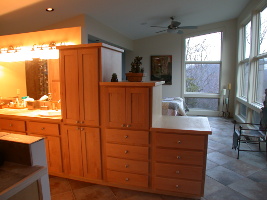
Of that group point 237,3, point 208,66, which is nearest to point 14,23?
point 237,3

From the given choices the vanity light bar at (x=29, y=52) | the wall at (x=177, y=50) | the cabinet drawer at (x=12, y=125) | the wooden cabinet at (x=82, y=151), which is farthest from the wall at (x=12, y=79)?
the wall at (x=177, y=50)

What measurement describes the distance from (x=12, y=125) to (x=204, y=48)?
6.27m

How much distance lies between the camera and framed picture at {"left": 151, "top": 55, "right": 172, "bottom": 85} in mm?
7286

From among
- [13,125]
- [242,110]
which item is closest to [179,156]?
[13,125]

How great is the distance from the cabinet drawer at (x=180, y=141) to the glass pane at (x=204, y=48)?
5.48 m

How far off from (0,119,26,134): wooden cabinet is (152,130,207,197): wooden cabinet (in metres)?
1.90

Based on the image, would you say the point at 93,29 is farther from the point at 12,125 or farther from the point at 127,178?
the point at 127,178

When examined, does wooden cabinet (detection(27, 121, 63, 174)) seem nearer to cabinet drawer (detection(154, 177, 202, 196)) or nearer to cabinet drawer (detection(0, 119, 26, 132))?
cabinet drawer (detection(0, 119, 26, 132))

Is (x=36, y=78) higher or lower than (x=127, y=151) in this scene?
higher

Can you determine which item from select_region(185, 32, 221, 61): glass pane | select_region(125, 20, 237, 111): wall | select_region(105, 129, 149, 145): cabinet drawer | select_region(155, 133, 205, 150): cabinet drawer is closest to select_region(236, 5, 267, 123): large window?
select_region(125, 20, 237, 111): wall

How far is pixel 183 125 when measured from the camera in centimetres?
231

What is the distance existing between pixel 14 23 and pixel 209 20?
5.41m

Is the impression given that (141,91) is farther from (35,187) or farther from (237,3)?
(237,3)

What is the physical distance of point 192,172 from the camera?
7.22 feet
